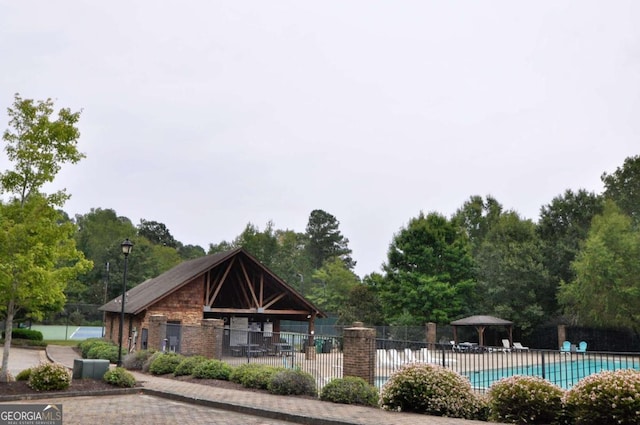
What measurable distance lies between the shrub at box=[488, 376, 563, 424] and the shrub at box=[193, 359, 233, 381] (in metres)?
8.99

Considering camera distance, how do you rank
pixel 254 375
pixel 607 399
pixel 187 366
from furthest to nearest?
pixel 187 366, pixel 254 375, pixel 607 399

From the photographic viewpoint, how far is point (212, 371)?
1645 cm

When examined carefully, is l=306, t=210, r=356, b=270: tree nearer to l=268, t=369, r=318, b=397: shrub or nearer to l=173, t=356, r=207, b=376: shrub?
l=173, t=356, r=207, b=376: shrub

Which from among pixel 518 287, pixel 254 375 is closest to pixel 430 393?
pixel 254 375

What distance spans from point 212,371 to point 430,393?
8.18 meters

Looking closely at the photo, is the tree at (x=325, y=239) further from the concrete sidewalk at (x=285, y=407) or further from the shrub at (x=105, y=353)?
the concrete sidewalk at (x=285, y=407)

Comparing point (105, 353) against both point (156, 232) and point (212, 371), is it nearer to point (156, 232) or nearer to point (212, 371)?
point (212, 371)

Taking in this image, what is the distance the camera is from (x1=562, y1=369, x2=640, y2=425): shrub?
785cm

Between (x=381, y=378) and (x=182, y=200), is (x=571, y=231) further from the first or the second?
(x=182, y=200)

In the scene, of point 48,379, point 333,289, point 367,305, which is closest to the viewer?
point 48,379

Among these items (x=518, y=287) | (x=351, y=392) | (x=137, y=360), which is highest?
(x=518, y=287)

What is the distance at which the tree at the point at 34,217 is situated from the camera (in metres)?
13.6

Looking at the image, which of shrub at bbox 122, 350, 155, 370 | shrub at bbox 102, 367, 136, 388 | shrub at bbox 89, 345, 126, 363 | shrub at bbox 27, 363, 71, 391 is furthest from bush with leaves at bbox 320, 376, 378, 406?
shrub at bbox 89, 345, 126, 363

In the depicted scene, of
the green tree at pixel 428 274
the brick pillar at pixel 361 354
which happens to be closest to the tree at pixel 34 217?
the brick pillar at pixel 361 354
